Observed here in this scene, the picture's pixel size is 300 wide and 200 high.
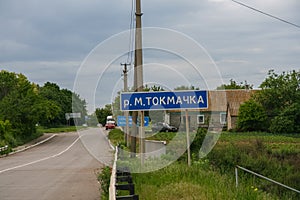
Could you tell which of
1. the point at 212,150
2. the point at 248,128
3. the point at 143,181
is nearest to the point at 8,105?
the point at 248,128

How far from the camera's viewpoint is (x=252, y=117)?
2087 inches

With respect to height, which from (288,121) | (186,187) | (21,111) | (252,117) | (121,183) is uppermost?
(21,111)

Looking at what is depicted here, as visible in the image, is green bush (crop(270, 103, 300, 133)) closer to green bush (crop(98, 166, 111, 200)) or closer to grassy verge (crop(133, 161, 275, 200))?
green bush (crop(98, 166, 111, 200))

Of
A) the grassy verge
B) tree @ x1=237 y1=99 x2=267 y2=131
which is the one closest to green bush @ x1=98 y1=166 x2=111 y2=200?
the grassy verge

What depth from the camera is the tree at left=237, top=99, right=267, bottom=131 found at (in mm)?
53000

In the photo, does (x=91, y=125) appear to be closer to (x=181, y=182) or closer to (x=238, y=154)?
(x=238, y=154)

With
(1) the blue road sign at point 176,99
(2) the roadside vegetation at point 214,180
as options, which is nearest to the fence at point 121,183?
(2) the roadside vegetation at point 214,180

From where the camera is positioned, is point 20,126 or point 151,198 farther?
point 20,126

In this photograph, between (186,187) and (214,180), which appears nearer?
(186,187)

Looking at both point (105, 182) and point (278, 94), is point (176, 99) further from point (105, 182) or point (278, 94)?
point (278, 94)

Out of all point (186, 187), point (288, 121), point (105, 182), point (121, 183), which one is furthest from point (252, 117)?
point (186, 187)

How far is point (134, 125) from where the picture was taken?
A: 843 inches

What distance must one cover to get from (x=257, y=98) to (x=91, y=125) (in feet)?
129

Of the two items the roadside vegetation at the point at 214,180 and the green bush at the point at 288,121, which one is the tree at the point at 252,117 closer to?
the green bush at the point at 288,121
